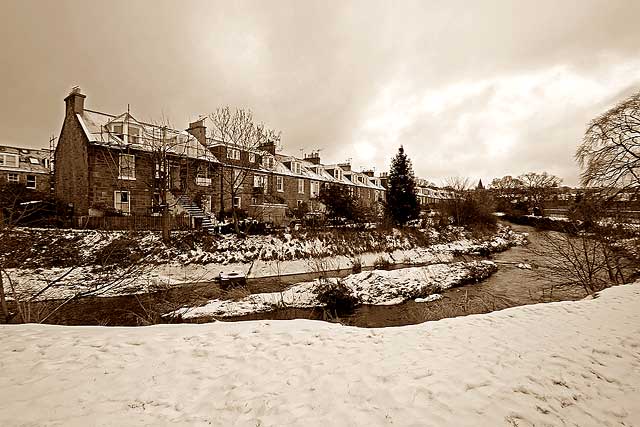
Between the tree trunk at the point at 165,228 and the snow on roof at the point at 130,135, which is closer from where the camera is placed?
the tree trunk at the point at 165,228

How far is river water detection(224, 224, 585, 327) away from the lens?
12.0 metres

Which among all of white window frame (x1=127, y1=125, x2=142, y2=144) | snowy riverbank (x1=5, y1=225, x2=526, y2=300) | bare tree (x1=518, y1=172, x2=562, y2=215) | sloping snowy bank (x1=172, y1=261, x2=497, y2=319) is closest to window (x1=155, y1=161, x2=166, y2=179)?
white window frame (x1=127, y1=125, x2=142, y2=144)

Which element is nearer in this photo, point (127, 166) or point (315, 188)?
point (127, 166)

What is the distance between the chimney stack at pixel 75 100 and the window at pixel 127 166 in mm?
4888

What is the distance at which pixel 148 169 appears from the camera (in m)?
25.5

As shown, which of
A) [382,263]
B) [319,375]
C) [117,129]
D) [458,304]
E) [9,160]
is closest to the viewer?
[319,375]

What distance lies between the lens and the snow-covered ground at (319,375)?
13.3 feet

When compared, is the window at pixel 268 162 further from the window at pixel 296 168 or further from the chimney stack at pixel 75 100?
the chimney stack at pixel 75 100

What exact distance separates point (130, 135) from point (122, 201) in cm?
495

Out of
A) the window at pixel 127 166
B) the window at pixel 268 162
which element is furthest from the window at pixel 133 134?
the window at pixel 268 162

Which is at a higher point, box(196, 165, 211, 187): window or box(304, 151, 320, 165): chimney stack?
box(304, 151, 320, 165): chimney stack

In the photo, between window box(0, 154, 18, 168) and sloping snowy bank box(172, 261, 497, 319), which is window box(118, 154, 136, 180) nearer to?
sloping snowy bank box(172, 261, 497, 319)

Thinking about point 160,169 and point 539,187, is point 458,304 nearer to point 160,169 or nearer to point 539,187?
point 160,169

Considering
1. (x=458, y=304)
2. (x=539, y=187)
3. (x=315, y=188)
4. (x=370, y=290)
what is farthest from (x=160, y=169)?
(x=539, y=187)
